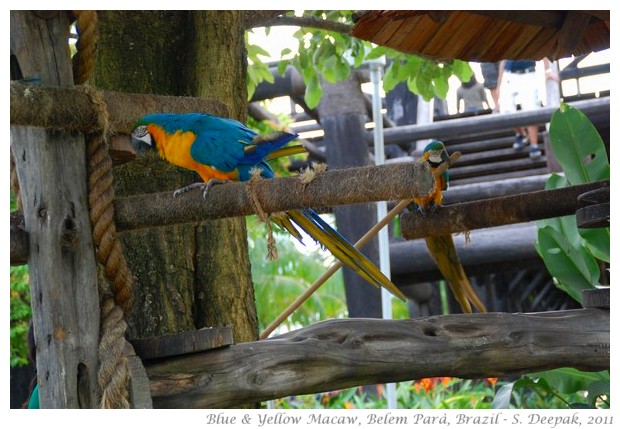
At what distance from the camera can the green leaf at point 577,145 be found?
3.06 metres

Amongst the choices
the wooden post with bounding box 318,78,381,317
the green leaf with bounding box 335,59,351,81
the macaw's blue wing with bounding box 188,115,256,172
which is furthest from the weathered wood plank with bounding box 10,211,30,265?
the wooden post with bounding box 318,78,381,317

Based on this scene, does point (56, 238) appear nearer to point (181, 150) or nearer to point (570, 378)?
point (181, 150)

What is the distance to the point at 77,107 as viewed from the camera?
166cm

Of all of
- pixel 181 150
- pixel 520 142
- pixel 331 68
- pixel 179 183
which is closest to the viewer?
pixel 181 150

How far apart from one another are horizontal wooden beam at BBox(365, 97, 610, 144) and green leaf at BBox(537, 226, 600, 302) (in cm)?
242

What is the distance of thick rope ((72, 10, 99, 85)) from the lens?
1.68 m

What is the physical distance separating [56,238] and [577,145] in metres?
2.13

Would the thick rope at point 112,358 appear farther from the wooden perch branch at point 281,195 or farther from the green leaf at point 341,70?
the green leaf at point 341,70

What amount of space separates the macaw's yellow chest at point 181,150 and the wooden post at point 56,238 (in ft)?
0.77

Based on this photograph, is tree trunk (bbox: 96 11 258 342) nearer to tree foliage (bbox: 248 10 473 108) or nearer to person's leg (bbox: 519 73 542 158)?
tree foliage (bbox: 248 10 473 108)

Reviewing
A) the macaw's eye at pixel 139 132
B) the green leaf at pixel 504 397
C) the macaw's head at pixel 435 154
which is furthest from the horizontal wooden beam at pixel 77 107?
the green leaf at pixel 504 397

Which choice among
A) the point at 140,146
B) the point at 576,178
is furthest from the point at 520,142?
the point at 140,146

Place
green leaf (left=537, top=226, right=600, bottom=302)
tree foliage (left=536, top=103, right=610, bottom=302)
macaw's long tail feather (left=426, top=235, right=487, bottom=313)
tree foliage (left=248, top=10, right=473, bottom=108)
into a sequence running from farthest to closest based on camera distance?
tree foliage (left=248, top=10, right=473, bottom=108) < green leaf (left=537, top=226, right=600, bottom=302) < tree foliage (left=536, top=103, right=610, bottom=302) < macaw's long tail feather (left=426, top=235, right=487, bottom=313)
